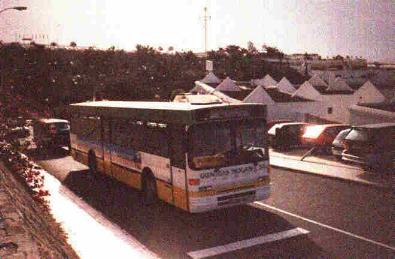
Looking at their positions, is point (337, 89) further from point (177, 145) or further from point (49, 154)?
point (177, 145)

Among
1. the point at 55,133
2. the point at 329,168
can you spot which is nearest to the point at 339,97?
the point at 329,168

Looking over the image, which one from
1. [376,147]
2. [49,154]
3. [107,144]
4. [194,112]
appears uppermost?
[194,112]

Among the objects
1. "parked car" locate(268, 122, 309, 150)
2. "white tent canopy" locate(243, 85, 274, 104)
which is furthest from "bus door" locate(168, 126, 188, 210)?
"white tent canopy" locate(243, 85, 274, 104)

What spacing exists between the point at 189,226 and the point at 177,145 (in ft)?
6.82

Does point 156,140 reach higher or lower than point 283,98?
higher

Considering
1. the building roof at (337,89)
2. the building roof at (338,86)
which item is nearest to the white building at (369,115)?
the building roof at (337,89)

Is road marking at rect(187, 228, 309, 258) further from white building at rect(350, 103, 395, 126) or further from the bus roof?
white building at rect(350, 103, 395, 126)

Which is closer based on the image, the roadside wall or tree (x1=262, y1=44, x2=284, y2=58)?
the roadside wall

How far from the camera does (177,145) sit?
11.4 metres

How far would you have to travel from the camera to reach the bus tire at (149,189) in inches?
518

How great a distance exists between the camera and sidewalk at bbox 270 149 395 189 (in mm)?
15570

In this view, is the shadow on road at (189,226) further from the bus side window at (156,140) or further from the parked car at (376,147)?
the parked car at (376,147)

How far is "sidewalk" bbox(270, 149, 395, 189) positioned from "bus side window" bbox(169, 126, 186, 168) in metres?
7.27

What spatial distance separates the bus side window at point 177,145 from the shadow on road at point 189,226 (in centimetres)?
165
